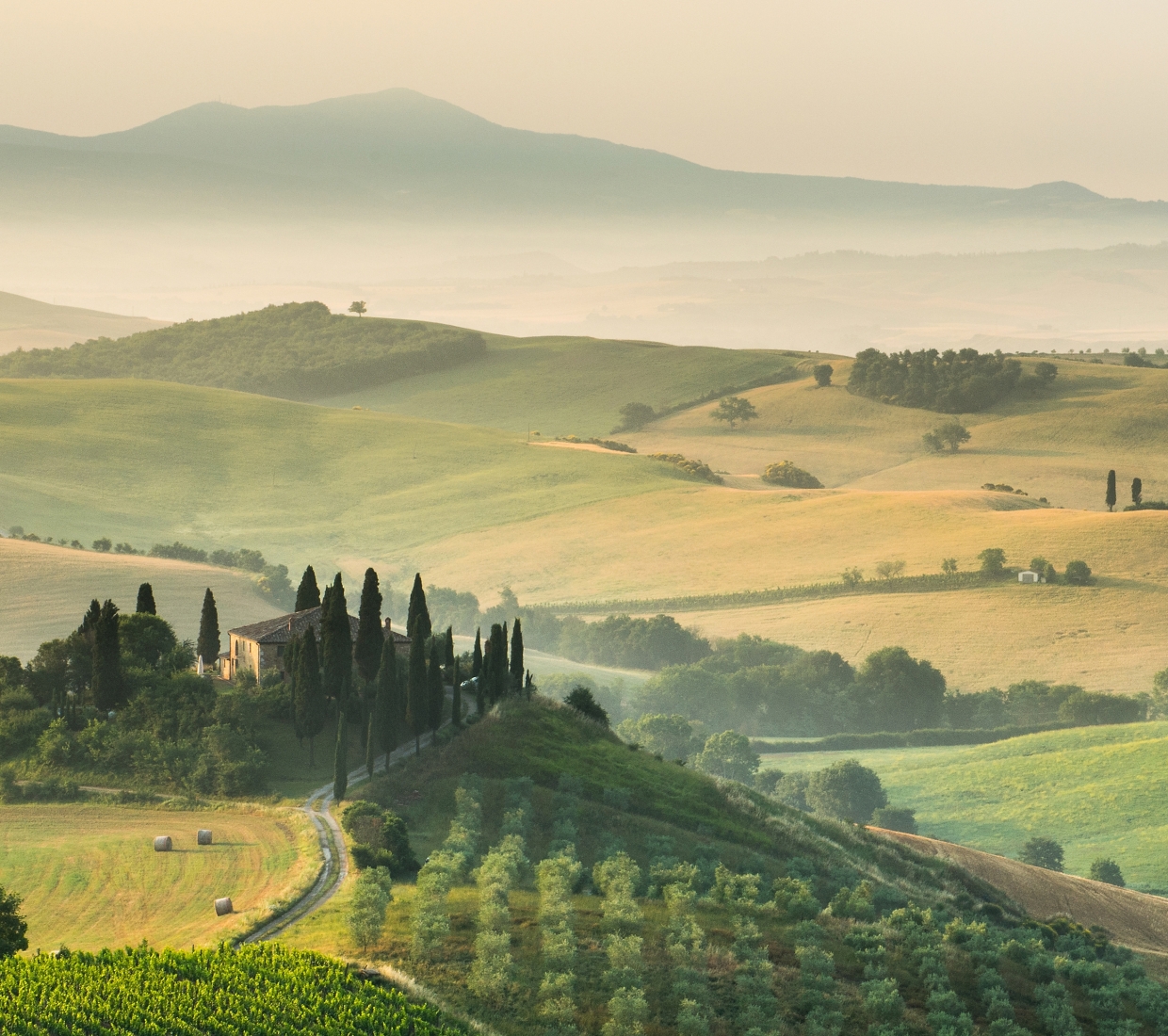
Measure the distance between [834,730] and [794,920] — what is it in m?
87.1

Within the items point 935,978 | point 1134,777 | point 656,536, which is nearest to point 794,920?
point 935,978

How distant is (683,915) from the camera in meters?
52.3

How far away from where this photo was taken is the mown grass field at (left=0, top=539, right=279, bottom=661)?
431 feet

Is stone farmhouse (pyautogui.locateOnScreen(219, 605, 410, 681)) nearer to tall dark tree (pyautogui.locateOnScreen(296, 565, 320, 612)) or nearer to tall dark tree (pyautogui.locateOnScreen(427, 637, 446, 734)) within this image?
tall dark tree (pyautogui.locateOnScreen(427, 637, 446, 734))

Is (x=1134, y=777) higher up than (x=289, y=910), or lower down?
lower down

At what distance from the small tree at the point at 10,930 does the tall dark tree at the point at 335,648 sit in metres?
22.6

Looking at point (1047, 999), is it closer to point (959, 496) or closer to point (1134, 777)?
point (1134, 777)

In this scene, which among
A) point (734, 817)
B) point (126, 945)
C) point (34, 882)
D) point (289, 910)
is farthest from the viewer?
point (734, 817)

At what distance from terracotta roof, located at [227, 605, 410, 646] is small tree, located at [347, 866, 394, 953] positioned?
25.2m

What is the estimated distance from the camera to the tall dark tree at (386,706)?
66.2 meters

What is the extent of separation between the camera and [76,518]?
182 metres

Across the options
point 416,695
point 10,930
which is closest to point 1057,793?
point 416,695

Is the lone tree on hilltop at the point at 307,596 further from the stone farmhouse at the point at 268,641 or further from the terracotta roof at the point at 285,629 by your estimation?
the terracotta roof at the point at 285,629

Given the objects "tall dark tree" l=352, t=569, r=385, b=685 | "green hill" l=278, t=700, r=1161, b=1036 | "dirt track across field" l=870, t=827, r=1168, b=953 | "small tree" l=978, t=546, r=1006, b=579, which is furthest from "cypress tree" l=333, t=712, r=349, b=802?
"small tree" l=978, t=546, r=1006, b=579
